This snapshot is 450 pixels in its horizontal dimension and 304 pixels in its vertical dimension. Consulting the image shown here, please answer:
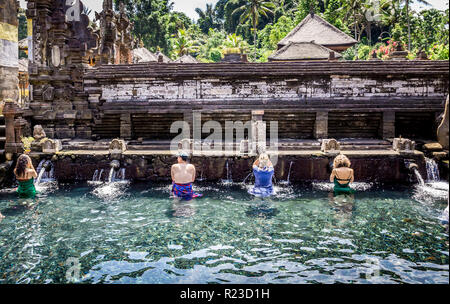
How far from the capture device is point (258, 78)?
13.9 metres

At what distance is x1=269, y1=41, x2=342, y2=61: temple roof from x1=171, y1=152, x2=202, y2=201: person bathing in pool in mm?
16707

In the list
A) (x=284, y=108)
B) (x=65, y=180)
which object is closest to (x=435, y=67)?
(x=284, y=108)

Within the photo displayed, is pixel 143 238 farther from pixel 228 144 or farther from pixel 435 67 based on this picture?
pixel 435 67

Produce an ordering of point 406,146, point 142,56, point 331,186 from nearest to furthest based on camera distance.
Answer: point 331,186
point 406,146
point 142,56

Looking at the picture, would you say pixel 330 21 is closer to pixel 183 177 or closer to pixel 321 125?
pixel 321 125

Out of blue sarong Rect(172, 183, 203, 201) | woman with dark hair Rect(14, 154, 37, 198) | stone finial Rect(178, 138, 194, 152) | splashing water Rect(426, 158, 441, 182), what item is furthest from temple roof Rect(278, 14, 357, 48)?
woman with dark hair Rect(14, 154, 37, 198)

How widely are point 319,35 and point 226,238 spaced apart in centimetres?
2458

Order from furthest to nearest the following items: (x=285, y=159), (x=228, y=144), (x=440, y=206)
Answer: (x=228, y=144) → (x=285, y=159) → (x=440, y=206)

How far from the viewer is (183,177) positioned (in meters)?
9.22

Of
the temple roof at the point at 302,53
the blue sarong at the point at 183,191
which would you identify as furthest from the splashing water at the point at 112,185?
the temple roof at the point at 302,53

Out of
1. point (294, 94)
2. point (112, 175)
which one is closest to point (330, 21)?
point (294, 94)

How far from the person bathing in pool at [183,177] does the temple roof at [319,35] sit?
2091 cm

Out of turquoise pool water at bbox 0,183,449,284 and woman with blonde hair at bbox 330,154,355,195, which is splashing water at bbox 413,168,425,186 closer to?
turquoise pool water at bbox 0,183,449,284
